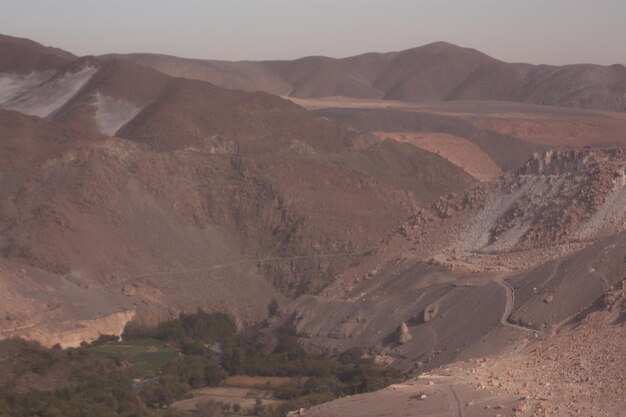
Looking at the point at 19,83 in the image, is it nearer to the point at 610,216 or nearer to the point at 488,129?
the point at 488,129

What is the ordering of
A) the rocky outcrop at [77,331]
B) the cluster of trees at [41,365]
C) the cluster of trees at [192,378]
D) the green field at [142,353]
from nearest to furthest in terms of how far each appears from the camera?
the cluster of trees at [192,378] < the cluster of trees at [41,365] < the green field at [142,353] < the rocky outcrop at [77,331]

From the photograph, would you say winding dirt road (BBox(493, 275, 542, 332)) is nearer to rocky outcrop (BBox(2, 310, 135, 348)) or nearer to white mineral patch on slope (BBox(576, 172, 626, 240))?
white mineral patch on slope (BBox(576, 172, 626, 240))

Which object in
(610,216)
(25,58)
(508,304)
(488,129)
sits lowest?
(508,304)

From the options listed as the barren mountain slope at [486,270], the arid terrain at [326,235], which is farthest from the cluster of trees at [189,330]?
the barren mountain slope at [486,270]

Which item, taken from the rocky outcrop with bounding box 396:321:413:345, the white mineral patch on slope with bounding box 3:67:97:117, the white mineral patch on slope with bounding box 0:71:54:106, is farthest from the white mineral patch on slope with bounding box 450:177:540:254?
the white mineral patch on slope with bounding box 0:71:54:106

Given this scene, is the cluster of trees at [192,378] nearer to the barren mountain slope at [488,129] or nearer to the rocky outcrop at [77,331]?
the rocky outcrop at [77,331]


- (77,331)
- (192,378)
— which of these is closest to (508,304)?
(192,378)
